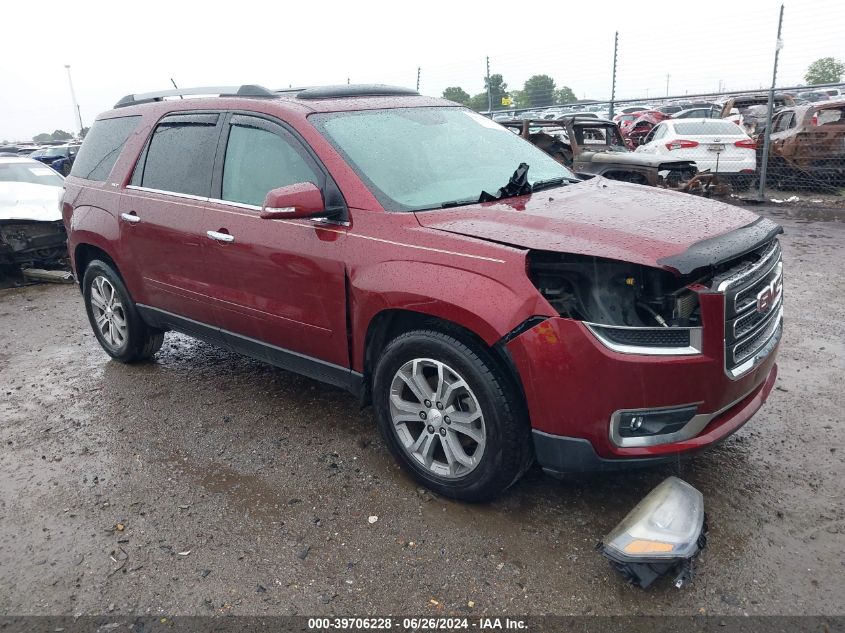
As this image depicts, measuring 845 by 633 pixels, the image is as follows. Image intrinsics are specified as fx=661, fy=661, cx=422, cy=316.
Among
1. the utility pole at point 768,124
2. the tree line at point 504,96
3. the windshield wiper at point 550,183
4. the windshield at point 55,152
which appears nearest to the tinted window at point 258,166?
the windshield wiper at point 550,183

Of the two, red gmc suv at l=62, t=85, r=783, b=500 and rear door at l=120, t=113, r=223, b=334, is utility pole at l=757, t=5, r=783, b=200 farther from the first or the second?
rear door at l=120, t=113, r=223, b=334

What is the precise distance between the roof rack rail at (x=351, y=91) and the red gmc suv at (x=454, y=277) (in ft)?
0.05

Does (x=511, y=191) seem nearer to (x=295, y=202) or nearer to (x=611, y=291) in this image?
(x=611, y=291)

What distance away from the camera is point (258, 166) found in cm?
368

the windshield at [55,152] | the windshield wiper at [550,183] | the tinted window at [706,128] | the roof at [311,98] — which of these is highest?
the roof at [311,98]

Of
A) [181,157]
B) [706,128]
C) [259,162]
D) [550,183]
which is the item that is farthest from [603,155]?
[259,162]

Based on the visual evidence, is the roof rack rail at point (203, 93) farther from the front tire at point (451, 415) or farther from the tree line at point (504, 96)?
the tree line at point (504, 96)

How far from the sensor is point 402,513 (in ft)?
9.95

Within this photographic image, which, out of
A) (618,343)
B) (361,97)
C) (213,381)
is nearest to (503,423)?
(618,343)

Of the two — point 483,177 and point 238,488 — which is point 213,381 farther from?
point 483,177

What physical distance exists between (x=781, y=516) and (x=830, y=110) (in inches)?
441

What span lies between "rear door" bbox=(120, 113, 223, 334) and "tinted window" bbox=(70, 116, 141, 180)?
37cm

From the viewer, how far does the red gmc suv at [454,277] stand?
2.57 meters

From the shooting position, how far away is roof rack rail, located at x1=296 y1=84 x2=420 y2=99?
385 centimetres
